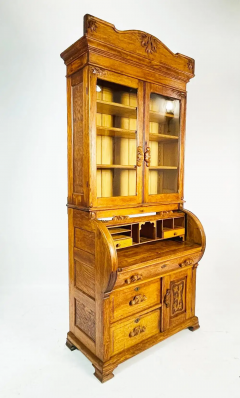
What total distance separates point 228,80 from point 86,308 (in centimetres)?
308

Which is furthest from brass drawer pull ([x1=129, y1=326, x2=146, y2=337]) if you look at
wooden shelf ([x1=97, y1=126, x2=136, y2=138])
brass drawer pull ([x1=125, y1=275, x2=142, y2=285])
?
wooden shelf ([x1=97, y1=126, x2=136, y2=138])

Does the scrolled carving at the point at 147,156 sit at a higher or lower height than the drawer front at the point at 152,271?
higher

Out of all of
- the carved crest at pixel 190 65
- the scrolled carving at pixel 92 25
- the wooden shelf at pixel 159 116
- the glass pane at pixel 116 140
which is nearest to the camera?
the scrolled carving at pixel 92 25

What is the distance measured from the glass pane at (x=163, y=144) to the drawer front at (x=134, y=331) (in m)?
0.96

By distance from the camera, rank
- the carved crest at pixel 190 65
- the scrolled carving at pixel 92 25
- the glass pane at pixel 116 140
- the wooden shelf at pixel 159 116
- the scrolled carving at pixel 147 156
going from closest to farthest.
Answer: the scrolled carving at pixel 92 25
the glass pane at pixel 116 140
the scrolled carving at pixel 147 156
the wooden shelf at pixel 159 116
the carved crest at pixel 190 65

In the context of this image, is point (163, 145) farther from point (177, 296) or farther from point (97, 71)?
point (177, 296)

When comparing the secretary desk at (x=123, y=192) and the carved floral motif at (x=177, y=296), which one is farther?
the carved floral motif at (x=177, y=296)

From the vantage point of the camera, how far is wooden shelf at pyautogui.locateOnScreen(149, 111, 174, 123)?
2213 millimetres

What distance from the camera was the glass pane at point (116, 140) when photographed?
6.33ft

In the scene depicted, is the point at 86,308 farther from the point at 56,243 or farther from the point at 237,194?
the point at 237,194

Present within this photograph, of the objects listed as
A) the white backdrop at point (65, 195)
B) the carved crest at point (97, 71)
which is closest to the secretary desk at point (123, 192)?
the carved crest at point (97, 71)

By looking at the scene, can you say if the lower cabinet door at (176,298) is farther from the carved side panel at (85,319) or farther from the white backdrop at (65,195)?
the carved side panel at (85,319)

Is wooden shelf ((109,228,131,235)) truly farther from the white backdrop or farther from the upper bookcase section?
the upper bookcase section

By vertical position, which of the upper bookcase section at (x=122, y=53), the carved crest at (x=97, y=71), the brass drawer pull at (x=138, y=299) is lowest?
the brass drawer pull at (x=138, y=299)
